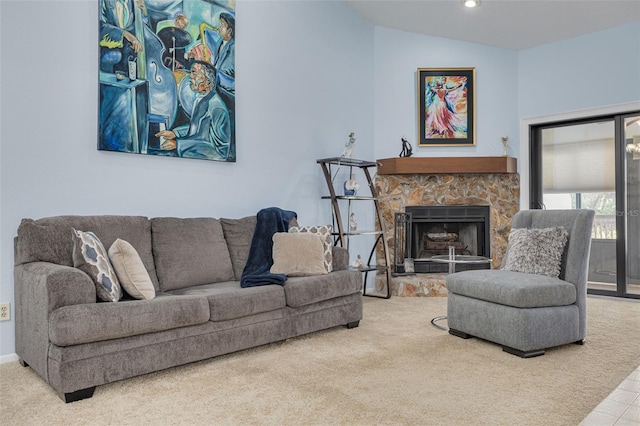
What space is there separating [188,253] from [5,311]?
116 cm

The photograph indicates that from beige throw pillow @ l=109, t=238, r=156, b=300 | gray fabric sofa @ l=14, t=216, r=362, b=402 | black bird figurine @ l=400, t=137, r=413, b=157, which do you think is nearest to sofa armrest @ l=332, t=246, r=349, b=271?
gray fabric sofa @ l=14, t=216, r=362, b=402

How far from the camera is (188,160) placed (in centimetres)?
378

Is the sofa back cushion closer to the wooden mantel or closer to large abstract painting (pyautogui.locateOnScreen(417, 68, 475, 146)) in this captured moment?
the wooden mantel

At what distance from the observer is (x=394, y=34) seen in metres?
5.61

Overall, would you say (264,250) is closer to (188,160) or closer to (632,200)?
(188,160)

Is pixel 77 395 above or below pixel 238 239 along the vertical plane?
below

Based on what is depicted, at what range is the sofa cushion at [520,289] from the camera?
293 cm

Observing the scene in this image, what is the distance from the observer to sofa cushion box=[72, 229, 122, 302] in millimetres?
2500

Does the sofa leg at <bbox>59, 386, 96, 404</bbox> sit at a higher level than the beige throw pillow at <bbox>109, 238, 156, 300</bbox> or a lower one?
lower

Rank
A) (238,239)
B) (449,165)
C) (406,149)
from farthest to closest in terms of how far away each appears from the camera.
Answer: (406,149) < (449,165) < (238,239)

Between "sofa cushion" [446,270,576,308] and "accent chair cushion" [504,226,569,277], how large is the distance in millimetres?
78

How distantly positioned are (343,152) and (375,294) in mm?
1637

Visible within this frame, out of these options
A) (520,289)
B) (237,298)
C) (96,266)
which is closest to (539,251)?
(520,289)

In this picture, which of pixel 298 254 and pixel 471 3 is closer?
pixel 298 254
